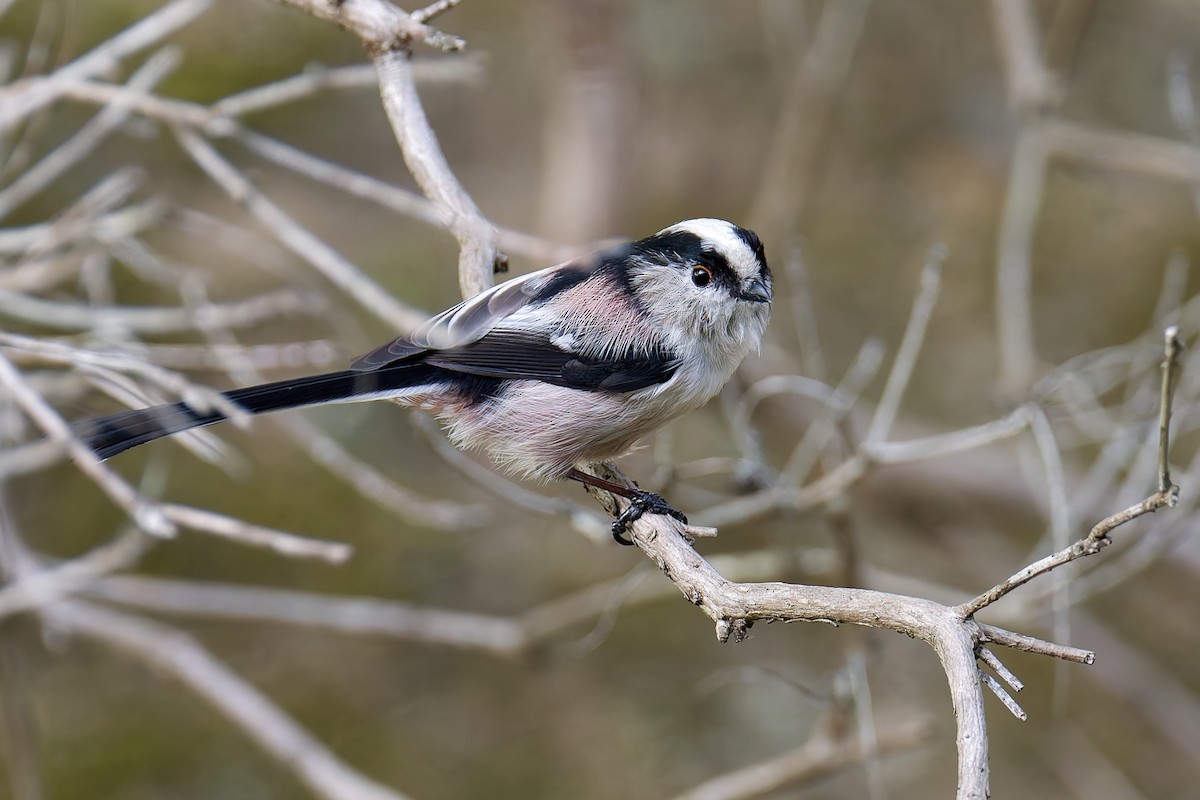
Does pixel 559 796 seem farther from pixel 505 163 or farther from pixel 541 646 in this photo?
pixel 505 163

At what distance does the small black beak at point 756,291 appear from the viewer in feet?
9.95

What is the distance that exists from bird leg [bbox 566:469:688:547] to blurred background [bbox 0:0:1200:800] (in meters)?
0.82

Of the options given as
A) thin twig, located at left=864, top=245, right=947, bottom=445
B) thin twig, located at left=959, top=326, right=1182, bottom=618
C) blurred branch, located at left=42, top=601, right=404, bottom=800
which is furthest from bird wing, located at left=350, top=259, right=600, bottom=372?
blurred branch, located at left=42, top=601, right=404, bottom=800

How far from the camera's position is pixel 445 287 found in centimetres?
537

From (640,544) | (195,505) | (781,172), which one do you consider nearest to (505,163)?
(781,172)

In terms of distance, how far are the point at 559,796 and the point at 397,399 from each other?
8.58ft

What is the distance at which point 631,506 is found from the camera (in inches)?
107

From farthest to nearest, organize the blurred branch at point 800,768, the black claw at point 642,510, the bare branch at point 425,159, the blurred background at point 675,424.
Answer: the blurred background at point 675,424
the blurred branch at point 800,768
the bare branch at point 425,159
the black claw at point 642,510

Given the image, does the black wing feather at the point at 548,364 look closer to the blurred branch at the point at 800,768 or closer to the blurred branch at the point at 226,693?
the blurred branch at the point at 800,768

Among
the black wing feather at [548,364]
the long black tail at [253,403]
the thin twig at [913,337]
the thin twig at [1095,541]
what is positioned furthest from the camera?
the thin twig at [913,337]

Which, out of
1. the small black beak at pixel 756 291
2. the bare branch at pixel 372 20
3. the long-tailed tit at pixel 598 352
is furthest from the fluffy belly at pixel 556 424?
Answer: the bare branch at pixel 372 20

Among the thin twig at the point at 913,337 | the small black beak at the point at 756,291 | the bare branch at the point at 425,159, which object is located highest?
the bare branch at the point at 425,159

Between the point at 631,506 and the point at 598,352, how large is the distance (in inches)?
20.1

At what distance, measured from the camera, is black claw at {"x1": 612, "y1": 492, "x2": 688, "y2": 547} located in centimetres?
265
